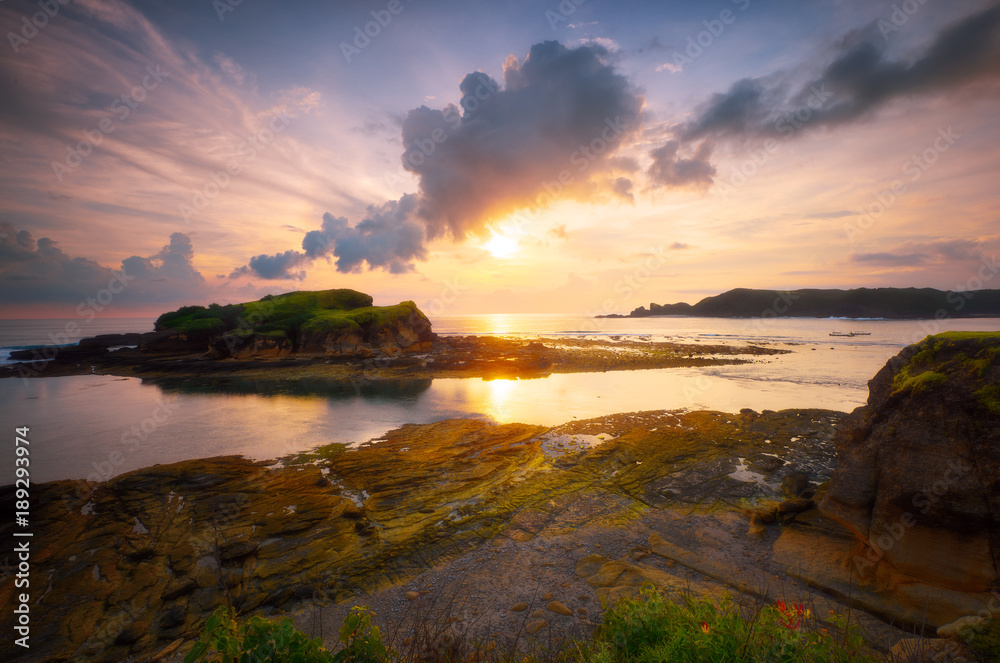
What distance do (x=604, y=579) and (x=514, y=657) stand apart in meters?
2.94

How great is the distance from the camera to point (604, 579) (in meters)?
7.28

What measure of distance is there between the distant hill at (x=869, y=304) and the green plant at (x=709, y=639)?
20547cm

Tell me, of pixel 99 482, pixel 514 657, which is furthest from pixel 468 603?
pixel 99 482

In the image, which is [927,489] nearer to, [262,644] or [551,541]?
[551,541]

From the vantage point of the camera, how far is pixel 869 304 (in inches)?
6284

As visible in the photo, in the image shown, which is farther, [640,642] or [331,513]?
[331,513]

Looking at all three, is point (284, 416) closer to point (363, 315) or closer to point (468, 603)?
point (468, 603)

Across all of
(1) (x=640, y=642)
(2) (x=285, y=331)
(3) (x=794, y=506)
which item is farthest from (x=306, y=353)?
(1) (x=640, y=642)

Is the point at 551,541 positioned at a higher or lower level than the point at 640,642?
lower

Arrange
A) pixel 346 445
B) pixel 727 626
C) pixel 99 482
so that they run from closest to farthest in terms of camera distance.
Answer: pixel 727 626
pixel 99 482
pixel 346 445

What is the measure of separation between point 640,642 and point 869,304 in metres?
222

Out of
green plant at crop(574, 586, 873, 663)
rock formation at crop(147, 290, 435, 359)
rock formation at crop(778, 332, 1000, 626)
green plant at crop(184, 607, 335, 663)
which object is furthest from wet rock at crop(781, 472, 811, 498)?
rock formation at crop(147, 290, 435, 359)

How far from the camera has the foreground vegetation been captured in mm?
3314

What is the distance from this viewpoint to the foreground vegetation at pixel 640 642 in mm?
3314
